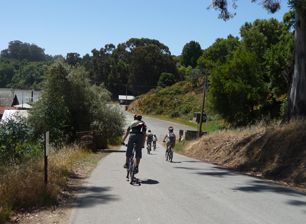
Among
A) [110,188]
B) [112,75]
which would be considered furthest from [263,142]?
[112,75]

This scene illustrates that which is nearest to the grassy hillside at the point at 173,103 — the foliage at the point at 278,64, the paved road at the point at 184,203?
the foliage at the point at 278,64

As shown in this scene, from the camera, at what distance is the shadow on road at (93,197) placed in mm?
6066

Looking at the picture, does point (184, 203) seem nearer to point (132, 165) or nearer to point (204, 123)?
point (132, 165)

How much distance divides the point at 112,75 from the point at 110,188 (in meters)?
99.7

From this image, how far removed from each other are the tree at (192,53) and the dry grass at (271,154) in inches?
4060

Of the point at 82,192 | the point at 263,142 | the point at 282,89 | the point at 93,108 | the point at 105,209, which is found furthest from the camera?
the point at 282,89

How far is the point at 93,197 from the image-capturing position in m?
6.55

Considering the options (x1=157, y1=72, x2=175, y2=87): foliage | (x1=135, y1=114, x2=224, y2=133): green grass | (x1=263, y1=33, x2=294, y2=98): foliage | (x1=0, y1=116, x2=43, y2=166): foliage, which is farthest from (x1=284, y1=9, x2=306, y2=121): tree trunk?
(x1=157, y1=72, x2=175, y2=87): foliage

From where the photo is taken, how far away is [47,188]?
644cm

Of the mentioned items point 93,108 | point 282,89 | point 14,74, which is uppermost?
point 14,74

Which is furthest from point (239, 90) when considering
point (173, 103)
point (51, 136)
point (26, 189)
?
point (173, 103)

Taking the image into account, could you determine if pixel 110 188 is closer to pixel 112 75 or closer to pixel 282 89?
pixel 282 89

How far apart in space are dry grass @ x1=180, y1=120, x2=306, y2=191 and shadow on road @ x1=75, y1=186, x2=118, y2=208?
18.4 feet

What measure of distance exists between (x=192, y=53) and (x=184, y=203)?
11699 centimetres
